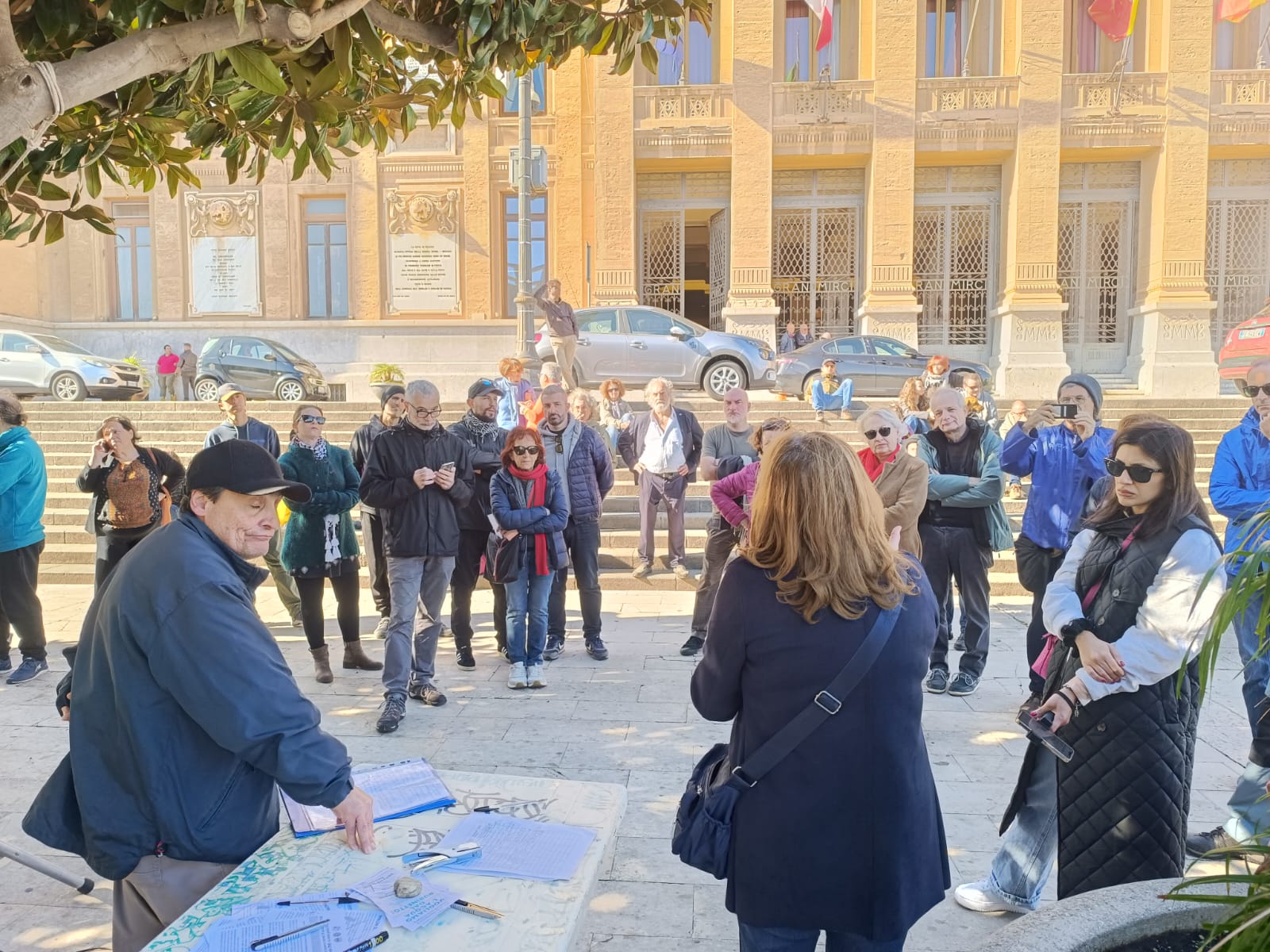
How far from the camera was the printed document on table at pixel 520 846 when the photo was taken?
2.16 meters

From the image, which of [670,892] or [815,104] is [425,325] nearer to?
[815,104]

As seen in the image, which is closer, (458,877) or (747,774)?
(458,877)

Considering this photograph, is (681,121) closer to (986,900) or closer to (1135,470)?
(1135,470)

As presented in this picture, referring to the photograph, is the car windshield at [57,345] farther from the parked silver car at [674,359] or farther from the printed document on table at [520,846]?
the printed document on table at [520,846]

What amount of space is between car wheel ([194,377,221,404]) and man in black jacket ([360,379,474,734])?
14.3 m

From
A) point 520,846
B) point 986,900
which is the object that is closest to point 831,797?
point 520,846

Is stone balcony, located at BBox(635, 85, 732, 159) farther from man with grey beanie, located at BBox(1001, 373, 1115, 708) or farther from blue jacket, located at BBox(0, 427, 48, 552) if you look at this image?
blue jacket, located at BBox(0, 427, 48, 552)

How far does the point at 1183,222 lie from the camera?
64.5 ft

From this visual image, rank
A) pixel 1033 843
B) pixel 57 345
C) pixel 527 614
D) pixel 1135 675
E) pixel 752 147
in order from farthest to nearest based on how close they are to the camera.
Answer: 1. pixel 752 147
2. pixel 57 345
3. pixel 527 614
4. pixel 1033 843
5. pixel 1135 675

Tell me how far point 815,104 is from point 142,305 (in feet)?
54.8

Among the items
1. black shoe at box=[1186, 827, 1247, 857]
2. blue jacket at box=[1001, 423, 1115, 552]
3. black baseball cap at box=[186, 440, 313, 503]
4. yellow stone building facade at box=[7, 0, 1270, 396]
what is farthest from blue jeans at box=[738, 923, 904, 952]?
yellow stone building facade at box=[7, 0, 1270, 396]

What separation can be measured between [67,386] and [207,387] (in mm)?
2511

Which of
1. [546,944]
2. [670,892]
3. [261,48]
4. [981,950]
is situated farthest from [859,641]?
[261,48]

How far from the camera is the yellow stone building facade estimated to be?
19719 millimetres
